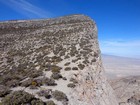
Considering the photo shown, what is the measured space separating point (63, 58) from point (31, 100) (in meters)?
13.9

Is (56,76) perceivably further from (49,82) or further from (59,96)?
(59,96)

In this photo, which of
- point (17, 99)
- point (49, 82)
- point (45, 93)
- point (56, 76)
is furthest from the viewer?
point (56, 76)

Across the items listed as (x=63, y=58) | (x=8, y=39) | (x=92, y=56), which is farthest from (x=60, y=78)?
(x=8, y=39)

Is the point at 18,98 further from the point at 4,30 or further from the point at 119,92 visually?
the point at 4,30

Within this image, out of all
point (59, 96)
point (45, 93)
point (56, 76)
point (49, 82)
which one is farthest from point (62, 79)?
point (45, 93)

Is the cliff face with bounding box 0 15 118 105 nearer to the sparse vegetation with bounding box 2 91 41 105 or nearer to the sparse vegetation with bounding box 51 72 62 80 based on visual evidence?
the sparse vegetation with bounding box 51 72 62 80

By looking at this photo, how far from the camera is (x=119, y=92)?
49.3 meters

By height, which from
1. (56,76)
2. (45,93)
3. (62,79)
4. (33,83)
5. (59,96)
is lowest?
(59,96)

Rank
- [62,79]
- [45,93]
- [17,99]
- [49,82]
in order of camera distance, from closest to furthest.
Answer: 1. [17,99]
2. [45,93]
3. [49,82]
4. [62,79]

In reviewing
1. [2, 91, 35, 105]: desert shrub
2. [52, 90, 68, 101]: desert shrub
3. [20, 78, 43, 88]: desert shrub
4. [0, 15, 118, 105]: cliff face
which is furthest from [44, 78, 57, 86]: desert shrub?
[2, 91, 35, 105]: desert shrub

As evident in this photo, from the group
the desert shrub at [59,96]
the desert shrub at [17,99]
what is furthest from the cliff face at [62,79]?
the desert shrub at [17,99]

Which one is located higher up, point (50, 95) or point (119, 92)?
point (50, 95)

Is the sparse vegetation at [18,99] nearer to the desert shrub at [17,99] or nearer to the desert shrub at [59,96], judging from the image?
the desert shrub at [17,99]

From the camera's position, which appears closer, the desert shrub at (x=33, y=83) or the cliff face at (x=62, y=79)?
the cliff face at (x=62, y=79)
